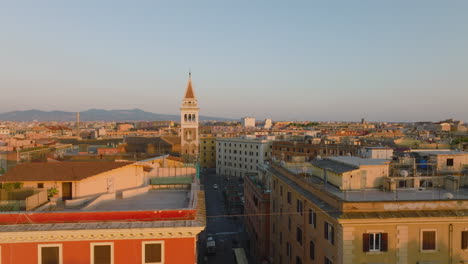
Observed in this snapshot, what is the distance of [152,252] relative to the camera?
13.0 meters

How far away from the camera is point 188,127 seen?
244ft

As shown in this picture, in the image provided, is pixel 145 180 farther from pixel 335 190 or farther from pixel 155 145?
pixel 155 145

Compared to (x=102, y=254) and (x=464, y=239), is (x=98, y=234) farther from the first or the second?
(x=464, y=239)

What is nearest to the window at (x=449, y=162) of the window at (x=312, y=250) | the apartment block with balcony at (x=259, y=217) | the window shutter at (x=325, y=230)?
the window at (x=312, y=250)

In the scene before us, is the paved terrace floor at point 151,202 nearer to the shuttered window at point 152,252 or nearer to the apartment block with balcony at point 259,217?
the shuttered window at point 152,252

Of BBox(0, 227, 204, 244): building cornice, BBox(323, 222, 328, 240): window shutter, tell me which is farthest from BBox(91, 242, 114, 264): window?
BBox(323, 222, 328, 240): window shutter

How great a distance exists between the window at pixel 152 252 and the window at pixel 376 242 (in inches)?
340

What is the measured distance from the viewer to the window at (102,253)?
12859mm

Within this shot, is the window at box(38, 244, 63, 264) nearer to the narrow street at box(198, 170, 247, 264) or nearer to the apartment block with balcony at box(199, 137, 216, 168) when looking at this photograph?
the narrow street at box(198, 170, 247, 264)

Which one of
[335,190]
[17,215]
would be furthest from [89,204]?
[335,190]

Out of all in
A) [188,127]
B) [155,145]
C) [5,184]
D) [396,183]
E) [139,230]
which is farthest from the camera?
[155,145]

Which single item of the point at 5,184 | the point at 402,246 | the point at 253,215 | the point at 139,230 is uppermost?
the point at 5,184

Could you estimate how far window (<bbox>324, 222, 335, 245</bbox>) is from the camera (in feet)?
53.7

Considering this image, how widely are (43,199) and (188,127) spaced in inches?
2320
